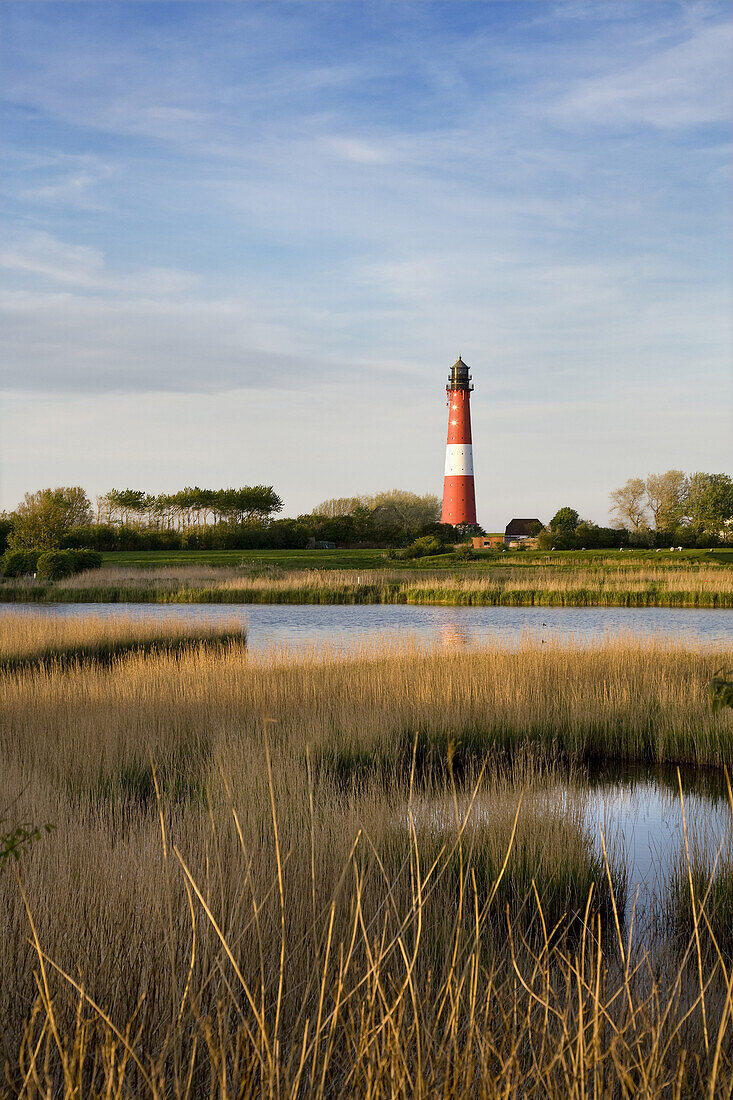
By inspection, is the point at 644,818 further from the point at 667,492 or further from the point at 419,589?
the point at 667,492

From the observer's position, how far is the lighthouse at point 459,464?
54.5 m

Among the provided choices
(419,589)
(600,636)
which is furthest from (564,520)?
(600,636)

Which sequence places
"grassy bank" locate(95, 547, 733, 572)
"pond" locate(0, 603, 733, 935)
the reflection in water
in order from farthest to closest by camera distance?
"grassy bank" locate(95, 547, 733, 572) → the reflection in water → "pond" locate(0, 603, 733, 935)

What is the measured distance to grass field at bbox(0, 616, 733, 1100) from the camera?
7.50 ft

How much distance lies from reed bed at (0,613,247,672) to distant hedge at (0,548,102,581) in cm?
1801

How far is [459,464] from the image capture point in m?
54.4

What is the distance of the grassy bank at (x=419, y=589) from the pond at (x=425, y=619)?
1004 millimetres

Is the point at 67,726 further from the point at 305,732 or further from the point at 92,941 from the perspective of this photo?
the point at 92,941

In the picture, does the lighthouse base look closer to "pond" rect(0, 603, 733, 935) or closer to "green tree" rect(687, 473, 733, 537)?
"green tree" rect(687, 473, 733, 537)

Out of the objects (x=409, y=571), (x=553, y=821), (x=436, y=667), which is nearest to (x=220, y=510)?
(x=409, y=571)

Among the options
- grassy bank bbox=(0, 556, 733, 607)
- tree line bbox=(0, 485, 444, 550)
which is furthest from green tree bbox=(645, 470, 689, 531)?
grassy bank bbox=(0, 556, 733, 607)

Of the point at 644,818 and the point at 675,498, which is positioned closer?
the point at 644,818

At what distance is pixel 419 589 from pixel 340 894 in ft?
82.8

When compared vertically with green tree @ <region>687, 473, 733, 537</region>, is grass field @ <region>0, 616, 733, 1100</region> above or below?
below
